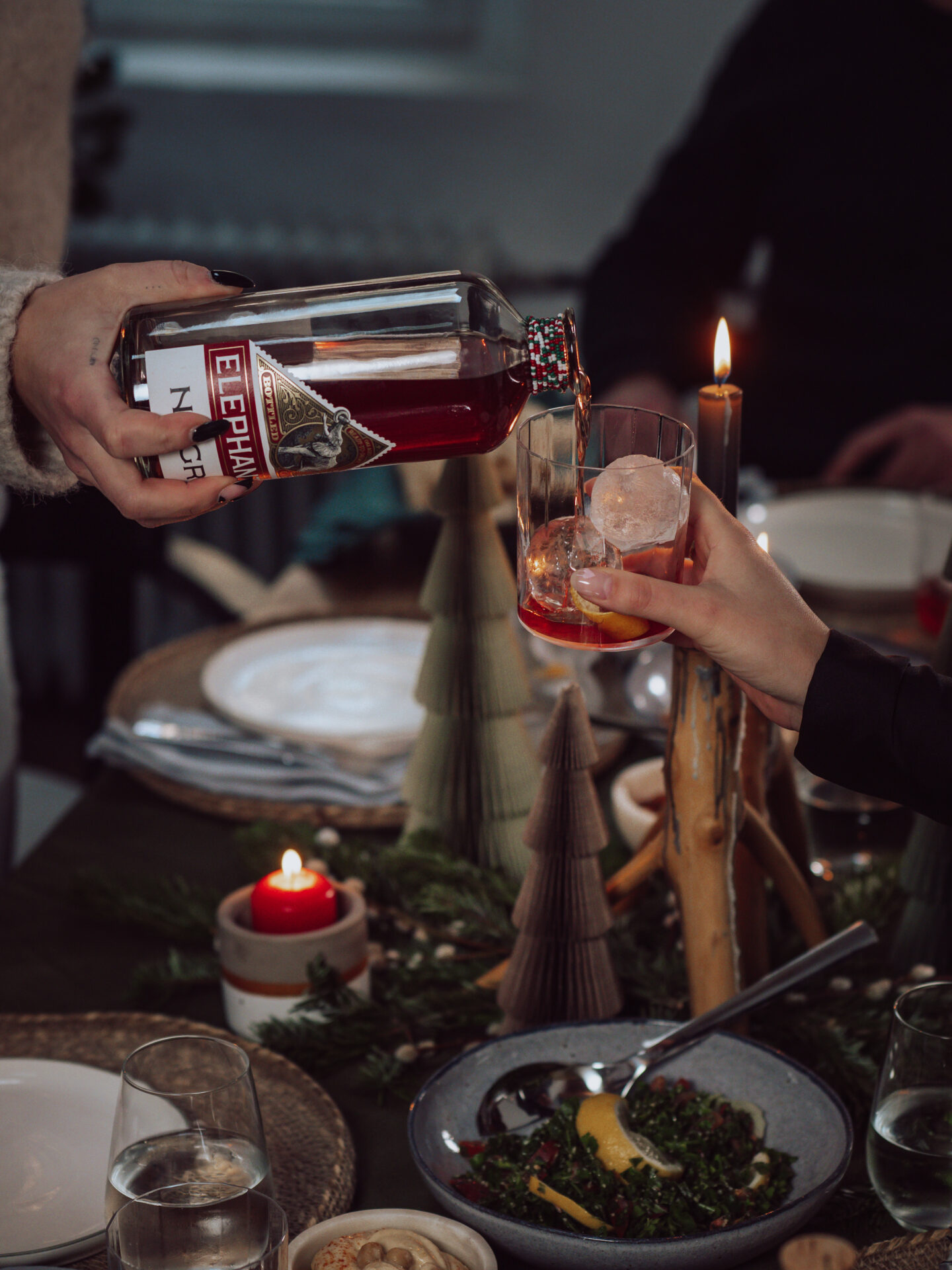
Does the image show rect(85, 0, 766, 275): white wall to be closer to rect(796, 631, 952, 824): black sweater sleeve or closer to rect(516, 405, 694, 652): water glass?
rect(516, 405, 694, 652): water glass

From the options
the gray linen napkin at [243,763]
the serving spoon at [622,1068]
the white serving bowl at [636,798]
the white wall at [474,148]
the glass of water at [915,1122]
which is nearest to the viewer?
the glass of water at [915,1122]

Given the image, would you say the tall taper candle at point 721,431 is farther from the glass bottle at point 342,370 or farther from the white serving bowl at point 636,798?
the white serving bowl at point 636,798

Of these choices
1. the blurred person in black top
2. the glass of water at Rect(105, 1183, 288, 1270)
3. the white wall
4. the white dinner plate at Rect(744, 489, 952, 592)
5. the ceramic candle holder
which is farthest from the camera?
the white wall

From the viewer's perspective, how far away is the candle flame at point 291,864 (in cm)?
87

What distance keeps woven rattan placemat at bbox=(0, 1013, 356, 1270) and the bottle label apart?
36 cm

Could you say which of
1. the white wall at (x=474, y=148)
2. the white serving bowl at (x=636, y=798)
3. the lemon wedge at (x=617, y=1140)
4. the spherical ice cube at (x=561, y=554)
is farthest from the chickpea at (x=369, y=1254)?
the white wall at (x=474, y=148)

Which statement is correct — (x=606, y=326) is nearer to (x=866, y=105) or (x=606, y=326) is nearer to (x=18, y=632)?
(x=866, y=105)

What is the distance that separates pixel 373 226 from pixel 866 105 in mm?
1422

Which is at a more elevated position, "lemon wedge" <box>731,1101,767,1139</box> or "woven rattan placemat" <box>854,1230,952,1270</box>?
"woven rattan placemat" <box>854,1230,952,1270</box>

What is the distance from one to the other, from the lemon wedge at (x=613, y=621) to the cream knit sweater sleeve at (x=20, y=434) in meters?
0.40

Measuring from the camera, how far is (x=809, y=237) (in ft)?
8.09

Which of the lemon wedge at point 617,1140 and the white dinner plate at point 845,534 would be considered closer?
the lemon wedge at point 617,1140

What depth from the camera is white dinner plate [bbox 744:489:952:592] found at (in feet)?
5.88

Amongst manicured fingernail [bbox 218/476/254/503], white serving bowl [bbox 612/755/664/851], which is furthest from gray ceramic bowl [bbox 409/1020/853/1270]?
manicured fingernail [bbox 218/476/254/503]
